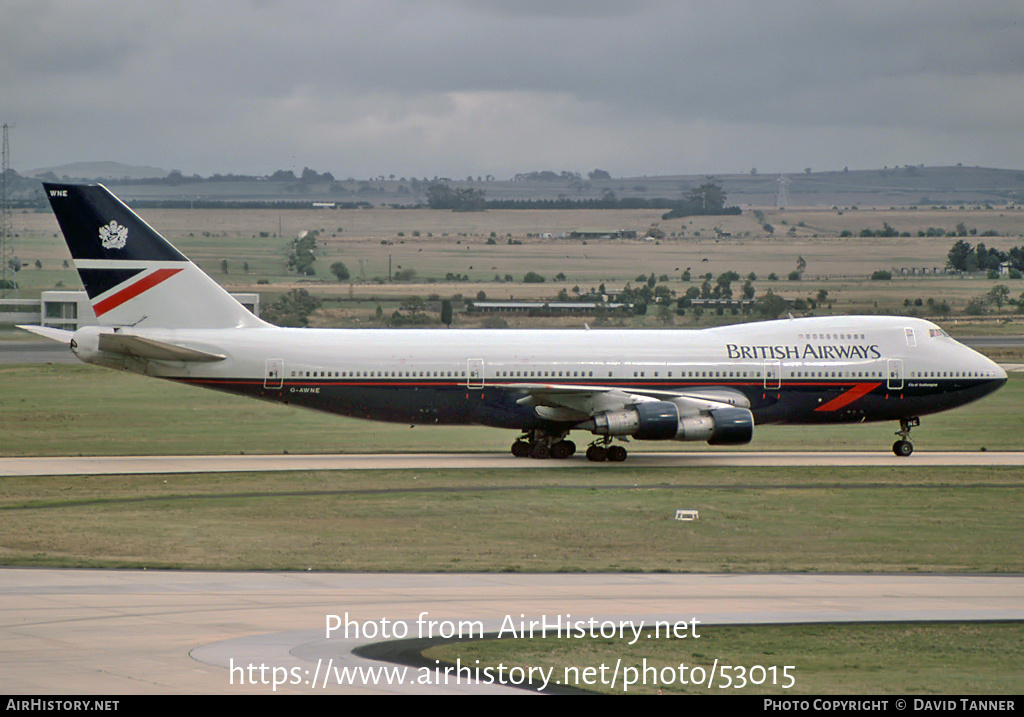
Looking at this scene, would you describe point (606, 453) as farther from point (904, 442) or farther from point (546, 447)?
point (904, 442)

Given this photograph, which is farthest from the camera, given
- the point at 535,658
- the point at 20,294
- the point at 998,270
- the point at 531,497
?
the point at 998,270

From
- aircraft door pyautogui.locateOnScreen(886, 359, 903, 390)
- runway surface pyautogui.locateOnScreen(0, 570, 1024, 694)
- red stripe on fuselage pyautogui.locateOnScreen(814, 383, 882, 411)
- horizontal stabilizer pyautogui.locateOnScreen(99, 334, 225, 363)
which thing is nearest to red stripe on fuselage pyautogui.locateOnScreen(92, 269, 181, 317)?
horizontal stabilizer pyautogui.locateOnScreen(99, 334, 225, 363)

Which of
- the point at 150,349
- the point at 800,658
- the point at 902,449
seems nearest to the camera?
the point at 800,658

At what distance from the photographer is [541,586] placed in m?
25.9

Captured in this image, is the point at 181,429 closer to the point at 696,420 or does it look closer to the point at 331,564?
the point at 696,420

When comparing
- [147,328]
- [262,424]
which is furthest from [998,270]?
[147,328]

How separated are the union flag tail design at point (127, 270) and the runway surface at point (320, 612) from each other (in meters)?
19.4

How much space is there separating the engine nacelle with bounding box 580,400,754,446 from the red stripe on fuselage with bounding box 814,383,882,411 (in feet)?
14.3

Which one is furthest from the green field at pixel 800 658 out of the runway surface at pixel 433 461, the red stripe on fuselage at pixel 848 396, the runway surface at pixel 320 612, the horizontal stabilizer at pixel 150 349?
the red stripe on fuselage at pixel 848 396

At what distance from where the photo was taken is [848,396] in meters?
48.4

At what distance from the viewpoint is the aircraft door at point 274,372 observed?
45.4m

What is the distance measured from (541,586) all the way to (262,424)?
115 feet

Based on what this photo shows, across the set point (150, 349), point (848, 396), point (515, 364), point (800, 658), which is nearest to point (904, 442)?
point (848, 396)

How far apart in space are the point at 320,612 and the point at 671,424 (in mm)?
23577
